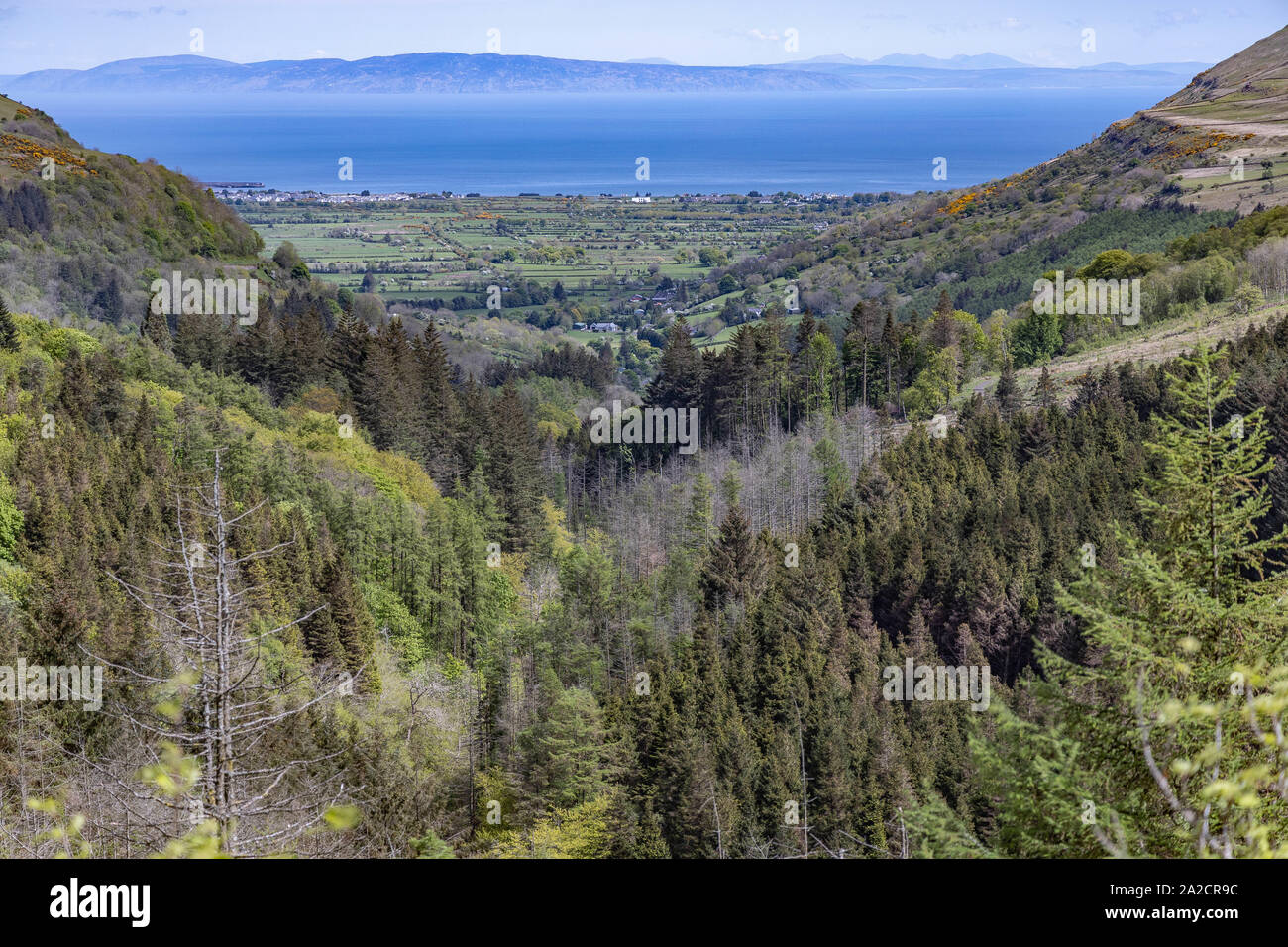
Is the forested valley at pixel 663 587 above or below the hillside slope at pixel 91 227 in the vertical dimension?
below

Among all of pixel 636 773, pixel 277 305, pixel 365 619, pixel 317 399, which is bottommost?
pixel 636 773

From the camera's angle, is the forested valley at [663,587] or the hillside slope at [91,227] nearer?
the forested valley at [663,587]

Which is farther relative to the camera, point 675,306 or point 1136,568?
point 675,306

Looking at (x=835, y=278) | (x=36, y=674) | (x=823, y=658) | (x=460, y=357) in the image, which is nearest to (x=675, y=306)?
(x=835, y=278)

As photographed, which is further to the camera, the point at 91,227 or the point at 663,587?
the point at 91,227

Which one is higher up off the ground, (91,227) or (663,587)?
(91,227)

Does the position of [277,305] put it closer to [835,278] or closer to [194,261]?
[194,261]

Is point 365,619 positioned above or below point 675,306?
below

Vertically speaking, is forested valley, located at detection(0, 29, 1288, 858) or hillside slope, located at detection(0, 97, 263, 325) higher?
hillside slope, located at detection(0, 97, 263, 325)

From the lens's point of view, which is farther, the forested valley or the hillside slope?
the hillside slope

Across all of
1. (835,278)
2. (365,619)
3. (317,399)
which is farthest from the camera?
(835,278)
